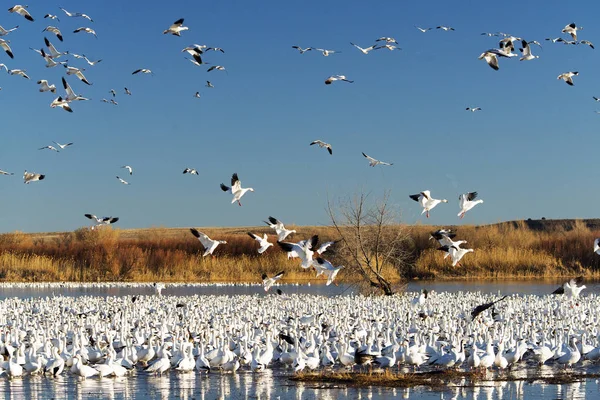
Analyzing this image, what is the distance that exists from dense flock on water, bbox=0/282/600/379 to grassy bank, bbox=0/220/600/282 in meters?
18.5

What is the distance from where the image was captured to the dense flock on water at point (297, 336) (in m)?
16.1

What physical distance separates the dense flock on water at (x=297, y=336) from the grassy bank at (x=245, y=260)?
18469 mm

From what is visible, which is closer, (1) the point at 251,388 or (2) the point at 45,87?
(1) the point at 251,388

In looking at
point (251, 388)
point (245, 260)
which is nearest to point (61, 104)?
point (251, 388)

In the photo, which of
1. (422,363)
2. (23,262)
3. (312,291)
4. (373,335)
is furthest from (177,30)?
(23,262)

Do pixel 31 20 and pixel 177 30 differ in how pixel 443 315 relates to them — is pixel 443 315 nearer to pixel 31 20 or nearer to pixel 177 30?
pixel 177 30

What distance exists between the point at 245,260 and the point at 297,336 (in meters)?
30.2

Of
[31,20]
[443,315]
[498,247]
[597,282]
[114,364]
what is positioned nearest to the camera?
[114,364]

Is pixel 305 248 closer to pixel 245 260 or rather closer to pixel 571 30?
pixel 571 30

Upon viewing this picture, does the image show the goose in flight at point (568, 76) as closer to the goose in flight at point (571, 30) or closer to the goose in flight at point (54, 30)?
the goose in flight at point (571, 30)

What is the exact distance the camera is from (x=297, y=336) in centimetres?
1866

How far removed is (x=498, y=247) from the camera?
159 ft

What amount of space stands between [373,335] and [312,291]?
2009 cm

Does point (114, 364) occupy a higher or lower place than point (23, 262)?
lower
